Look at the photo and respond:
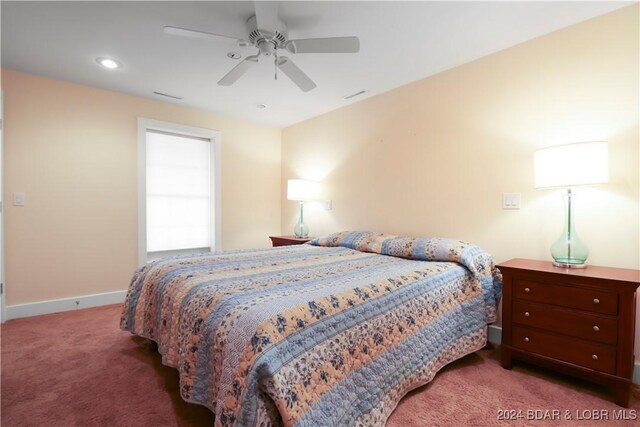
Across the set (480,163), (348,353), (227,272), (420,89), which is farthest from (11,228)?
(480,163)

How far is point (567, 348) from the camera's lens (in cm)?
171

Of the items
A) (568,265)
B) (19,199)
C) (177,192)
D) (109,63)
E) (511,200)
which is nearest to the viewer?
(568,265)

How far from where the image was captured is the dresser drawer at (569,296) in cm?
159

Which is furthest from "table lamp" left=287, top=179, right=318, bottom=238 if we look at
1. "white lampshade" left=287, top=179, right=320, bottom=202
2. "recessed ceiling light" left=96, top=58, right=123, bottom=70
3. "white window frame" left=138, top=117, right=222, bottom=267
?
"recessed ceiling light" left=96, top=58, right=123, bottom=70

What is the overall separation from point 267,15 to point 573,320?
8.18 ft

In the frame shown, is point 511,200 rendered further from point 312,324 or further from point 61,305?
point 61,305

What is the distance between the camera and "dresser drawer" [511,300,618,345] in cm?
160

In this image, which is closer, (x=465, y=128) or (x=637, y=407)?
(x=637, y=407)

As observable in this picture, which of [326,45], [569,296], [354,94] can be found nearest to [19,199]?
[326,45]

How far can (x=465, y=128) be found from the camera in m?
2.58

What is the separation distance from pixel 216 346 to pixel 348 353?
55cm

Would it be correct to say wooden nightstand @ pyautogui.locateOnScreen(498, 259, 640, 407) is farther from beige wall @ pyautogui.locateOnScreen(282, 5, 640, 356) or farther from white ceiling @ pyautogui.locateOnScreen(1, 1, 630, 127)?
white ceiling @ pyautogui.locateOnScreen(1, 1, 630, 127)

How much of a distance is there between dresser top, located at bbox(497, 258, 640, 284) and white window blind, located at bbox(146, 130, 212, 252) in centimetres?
347

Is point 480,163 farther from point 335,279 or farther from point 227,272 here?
point 227,272
